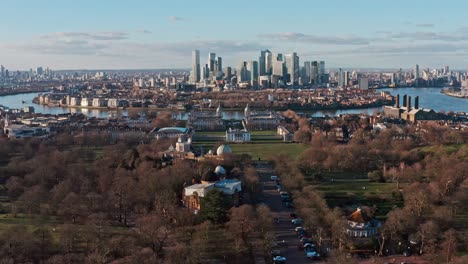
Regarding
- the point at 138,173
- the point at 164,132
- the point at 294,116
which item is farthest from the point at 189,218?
the point at 294,116

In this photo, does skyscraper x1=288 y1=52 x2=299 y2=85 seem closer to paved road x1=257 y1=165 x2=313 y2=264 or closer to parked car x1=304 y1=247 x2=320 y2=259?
paved road x1=257 y1=165 x2=313 y2=264

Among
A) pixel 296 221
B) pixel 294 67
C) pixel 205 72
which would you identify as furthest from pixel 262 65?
pixel 296 221

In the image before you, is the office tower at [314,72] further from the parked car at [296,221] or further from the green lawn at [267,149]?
the parked car at [296,221]

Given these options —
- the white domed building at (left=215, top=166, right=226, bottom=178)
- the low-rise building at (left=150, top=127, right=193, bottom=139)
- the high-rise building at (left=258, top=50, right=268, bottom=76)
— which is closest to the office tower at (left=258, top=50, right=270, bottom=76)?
the high-rise building at (left=258, top=50, right=268, bottom=76)

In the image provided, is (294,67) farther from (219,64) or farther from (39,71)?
(39,71)

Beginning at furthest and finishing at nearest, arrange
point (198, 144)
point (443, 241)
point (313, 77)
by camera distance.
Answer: point (313, 77), point (198, 144), point (443, 241)

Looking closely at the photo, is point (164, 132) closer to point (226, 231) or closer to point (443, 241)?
point (226, 231)
